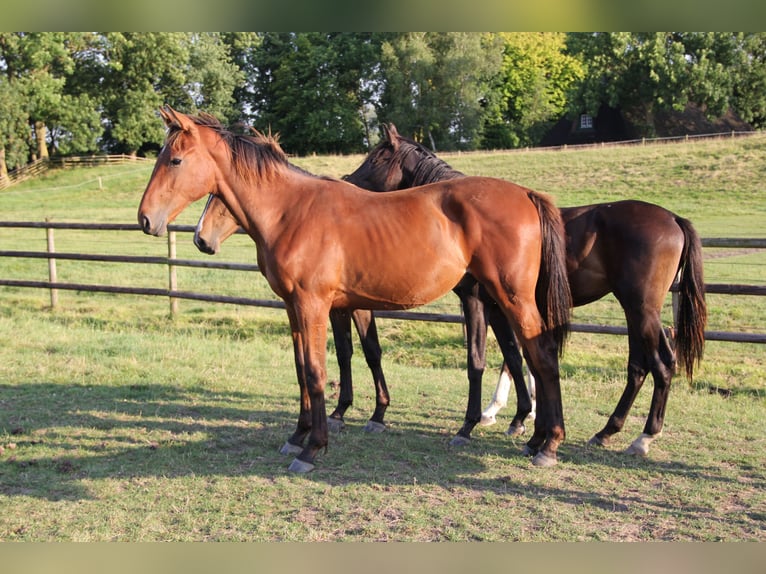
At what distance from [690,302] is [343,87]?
131ft

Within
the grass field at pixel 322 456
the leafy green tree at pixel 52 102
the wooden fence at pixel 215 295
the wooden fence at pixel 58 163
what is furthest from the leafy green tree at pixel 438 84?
the grass field at pixel 322 456

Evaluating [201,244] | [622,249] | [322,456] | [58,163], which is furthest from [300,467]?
[58,163]

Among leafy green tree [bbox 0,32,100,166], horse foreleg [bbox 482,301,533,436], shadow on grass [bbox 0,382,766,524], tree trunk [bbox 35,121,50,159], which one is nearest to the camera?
shadow on grass [bbox 0,382,766,524]

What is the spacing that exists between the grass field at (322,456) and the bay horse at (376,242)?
529 millimetres

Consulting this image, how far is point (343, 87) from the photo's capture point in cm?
4250

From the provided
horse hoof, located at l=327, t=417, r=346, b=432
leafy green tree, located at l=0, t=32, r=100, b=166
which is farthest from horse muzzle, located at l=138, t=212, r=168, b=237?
leafy green tree, located at l=0, t=32, r=100, b=166

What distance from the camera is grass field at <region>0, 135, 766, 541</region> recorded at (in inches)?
141

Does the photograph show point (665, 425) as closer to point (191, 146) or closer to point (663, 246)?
point (663, 246)

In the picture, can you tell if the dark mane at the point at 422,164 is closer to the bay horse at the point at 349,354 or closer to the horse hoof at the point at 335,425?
the bay horse at the point at 349,354

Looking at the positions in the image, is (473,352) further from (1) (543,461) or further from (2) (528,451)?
(1) (543,461)

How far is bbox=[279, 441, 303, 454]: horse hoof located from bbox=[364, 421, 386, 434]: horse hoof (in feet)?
2.26

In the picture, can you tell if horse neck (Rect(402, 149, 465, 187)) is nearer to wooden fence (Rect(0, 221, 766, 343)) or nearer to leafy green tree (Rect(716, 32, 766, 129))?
wooden fence (Rect(0, 221, 766, 343))

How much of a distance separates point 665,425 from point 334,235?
3.09m

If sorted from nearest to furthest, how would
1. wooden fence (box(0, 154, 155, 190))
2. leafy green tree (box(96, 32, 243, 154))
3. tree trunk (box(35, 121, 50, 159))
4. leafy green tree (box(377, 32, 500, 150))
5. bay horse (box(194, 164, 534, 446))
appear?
bay horse (box(194, 164, 534, 446)), leafy green tree (box(96, 32, 243, 154)), wooden fence (box(0, 154, 155, 190)), tree trunk (box(35, 121, 50, 159)), leafy green tree (box(377, 32, 500, 150))
